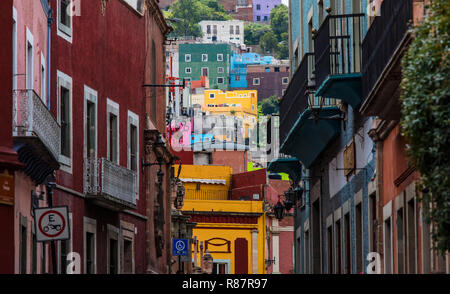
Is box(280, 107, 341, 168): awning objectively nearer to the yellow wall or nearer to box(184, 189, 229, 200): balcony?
the yellow wall

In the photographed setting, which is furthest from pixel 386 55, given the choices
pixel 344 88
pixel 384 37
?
pixel 344 88

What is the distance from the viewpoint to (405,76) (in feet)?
42.2

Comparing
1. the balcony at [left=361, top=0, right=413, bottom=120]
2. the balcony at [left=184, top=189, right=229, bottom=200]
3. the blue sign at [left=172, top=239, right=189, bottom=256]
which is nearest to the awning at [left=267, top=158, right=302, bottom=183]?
the blue sign at [left=172, top=239, right=189, bottom=256]

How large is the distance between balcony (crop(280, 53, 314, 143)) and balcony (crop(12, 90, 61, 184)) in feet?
17.9

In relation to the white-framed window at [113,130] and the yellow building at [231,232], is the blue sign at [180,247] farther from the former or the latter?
the yellow building at [231,232]

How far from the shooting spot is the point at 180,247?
41.8 m

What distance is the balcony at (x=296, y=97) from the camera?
2603 cm

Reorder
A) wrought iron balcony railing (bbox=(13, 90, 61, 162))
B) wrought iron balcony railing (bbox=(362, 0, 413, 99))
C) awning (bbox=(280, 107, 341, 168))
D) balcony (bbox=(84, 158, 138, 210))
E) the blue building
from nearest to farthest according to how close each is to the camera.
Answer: wrought iron balcony railing (bbox=(362, 0, 413, 99)) → wrought iron balcony railing (bbox=(13, 90, 61, 162)) → the blue building → awning (bbox=(280, 107, 341, 168)) → balcony (bbox=(84, 158, 138, 210))

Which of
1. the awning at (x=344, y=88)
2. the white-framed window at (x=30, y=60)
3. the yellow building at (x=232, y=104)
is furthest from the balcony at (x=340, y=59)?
the yellow building at (x=232, y=104)

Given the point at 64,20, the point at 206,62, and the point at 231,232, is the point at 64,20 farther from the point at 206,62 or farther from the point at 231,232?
the point at 206,62

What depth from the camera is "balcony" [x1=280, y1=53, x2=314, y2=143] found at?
85.4 feet

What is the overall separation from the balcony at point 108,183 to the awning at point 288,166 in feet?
12.4

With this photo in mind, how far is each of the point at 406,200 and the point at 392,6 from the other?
3.18 metres

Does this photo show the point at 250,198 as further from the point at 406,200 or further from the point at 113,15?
the point at 406,200
